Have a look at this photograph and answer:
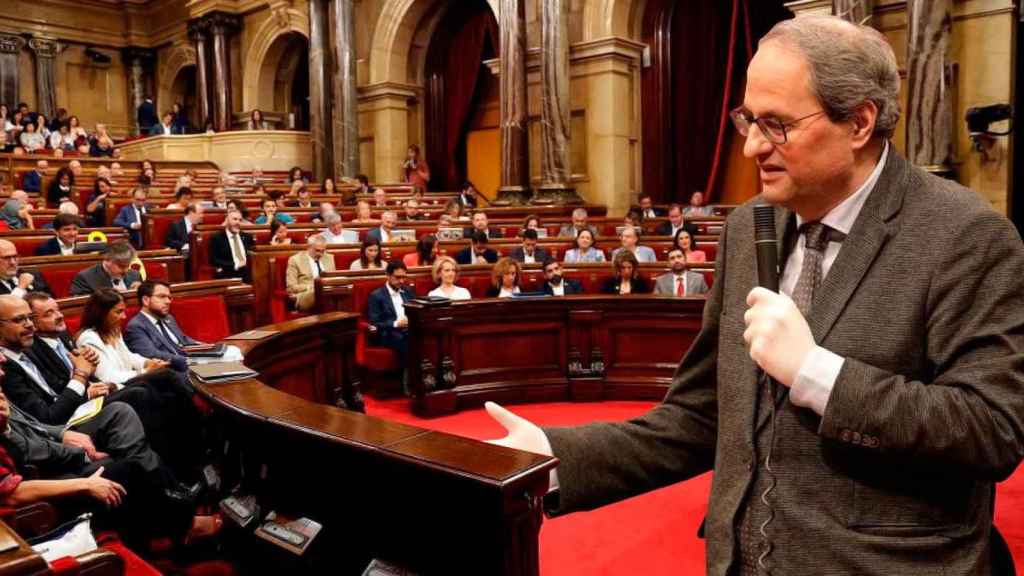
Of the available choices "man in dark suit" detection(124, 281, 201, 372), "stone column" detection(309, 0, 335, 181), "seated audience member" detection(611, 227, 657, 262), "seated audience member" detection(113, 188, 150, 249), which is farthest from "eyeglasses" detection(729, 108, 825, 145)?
"stone column" detection(309, 0, 335, 181)

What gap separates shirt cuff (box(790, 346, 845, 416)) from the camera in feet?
2.97

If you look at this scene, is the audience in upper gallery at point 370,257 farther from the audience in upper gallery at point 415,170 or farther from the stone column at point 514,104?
the audience in upper gallery at point 415,170

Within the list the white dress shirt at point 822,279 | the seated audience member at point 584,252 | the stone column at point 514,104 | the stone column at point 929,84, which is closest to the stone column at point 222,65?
the stone column at point 514,104

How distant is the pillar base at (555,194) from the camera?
1024 cm

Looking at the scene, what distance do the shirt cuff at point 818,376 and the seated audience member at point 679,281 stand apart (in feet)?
16.3

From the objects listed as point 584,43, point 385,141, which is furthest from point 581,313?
point 385,141

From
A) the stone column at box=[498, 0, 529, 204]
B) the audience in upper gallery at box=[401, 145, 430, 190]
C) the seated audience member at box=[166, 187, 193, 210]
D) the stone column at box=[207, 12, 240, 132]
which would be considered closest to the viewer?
the seated audience member at box=[166, 187, 193, 210]

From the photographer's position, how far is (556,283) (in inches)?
243

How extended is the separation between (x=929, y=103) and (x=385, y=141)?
9039 millimetres

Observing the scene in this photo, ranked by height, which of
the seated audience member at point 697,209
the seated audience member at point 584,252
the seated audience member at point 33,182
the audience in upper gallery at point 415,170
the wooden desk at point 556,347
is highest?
the audience in upper gallery at point 415,170

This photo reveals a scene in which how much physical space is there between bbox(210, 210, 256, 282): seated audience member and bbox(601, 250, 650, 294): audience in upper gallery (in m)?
3.60

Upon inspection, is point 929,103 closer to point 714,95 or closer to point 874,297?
point 714,95

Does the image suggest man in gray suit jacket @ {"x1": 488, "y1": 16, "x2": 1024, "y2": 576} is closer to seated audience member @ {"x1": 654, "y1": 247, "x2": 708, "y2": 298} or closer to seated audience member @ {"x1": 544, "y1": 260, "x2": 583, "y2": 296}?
seated audience member @ {"x1": 654, "y1": 247, "x2": 708, "y2": 298}

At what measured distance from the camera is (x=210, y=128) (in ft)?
55.1
